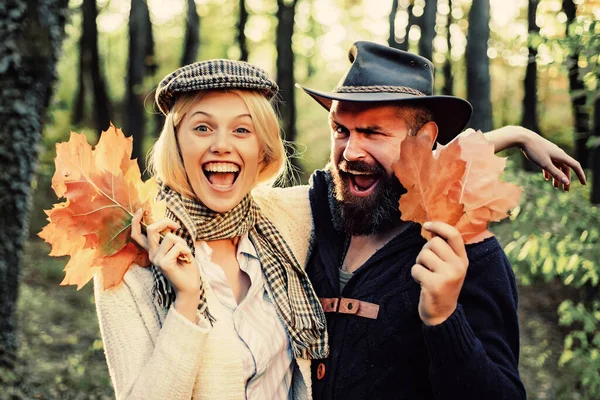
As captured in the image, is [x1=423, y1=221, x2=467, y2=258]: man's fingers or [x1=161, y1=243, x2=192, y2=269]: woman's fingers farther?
[x1=161, y1=243, x2=192, y2=269]: woman's fingers

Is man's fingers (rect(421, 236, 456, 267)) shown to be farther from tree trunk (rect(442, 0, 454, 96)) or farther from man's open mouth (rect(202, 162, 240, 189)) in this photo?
tree trunk (rect(442, 0, 454, 96))

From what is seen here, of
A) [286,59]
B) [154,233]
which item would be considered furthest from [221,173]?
[286,59]

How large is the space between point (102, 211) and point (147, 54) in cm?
1773

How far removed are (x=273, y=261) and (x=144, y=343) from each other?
70cm

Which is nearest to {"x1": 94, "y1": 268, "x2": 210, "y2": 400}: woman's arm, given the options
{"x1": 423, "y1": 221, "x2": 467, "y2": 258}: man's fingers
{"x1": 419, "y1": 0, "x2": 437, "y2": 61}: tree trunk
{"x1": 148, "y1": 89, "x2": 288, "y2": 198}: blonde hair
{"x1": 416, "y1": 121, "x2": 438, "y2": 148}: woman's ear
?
{"x1": 148, "y1": 89, "x2": 288, "y2": 198}: blonde hair

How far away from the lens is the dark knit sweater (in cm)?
226

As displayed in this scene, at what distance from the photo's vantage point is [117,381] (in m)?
2.38

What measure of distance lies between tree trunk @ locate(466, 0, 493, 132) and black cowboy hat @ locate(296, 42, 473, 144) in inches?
212

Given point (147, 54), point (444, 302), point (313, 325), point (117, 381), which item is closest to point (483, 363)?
point (444, 302)

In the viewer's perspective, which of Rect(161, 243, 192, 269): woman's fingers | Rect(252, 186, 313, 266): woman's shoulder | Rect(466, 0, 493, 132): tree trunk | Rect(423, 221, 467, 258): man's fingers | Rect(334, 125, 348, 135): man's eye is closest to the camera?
Rect(423, 221, 467, 258): man's fingers

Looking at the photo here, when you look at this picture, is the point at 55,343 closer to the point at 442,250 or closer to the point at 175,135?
the point at 175,135

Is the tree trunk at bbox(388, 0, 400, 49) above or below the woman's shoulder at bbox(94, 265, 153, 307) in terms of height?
above

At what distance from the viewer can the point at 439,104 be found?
9.47 ft

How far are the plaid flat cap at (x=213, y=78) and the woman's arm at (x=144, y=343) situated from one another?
0.74 m
